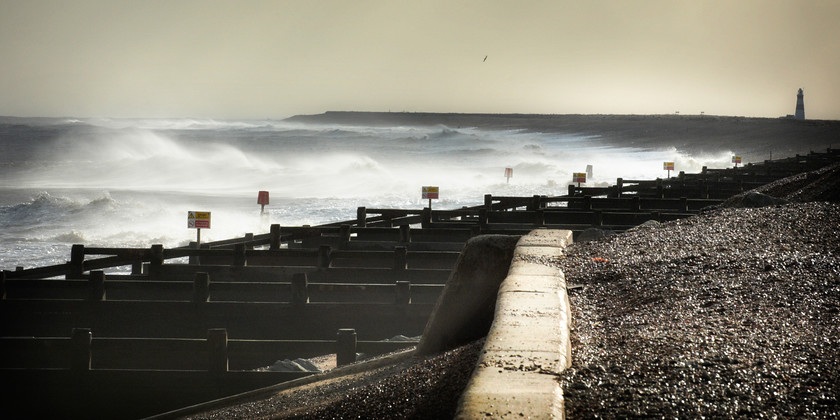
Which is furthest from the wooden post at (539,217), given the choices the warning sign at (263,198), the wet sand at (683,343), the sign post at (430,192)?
the warning sign at (263,198)

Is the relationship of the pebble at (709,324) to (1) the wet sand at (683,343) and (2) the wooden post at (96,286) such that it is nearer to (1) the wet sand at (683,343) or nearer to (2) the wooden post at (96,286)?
(1) the wet sand at (683,343)

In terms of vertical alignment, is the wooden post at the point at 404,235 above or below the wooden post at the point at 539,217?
below

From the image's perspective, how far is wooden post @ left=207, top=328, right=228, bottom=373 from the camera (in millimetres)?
9203

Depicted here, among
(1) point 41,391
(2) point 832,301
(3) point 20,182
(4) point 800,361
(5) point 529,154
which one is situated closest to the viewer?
(4) point 800,361

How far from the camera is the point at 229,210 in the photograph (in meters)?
44.5

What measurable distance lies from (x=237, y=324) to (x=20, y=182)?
7303 cm

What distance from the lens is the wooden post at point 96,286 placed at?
1143 centimetres

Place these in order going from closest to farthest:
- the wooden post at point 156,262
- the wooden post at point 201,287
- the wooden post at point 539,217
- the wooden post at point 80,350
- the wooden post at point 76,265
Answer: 1. the wooden post at point 80,350
2. the wooden post at point 201,287
3. the wooden post at point 156,262
4. the wooden post at point 76,265
5. the wooden post at point 539,217

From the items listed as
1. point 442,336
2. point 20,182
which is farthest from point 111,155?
point 442,336

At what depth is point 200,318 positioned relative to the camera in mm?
11250

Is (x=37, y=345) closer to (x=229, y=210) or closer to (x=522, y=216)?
(x=522, y=216)

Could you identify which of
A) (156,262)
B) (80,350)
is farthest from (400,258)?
(80,350)

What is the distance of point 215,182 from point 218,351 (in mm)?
66233

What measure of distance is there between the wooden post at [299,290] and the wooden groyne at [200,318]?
1 centimetres
